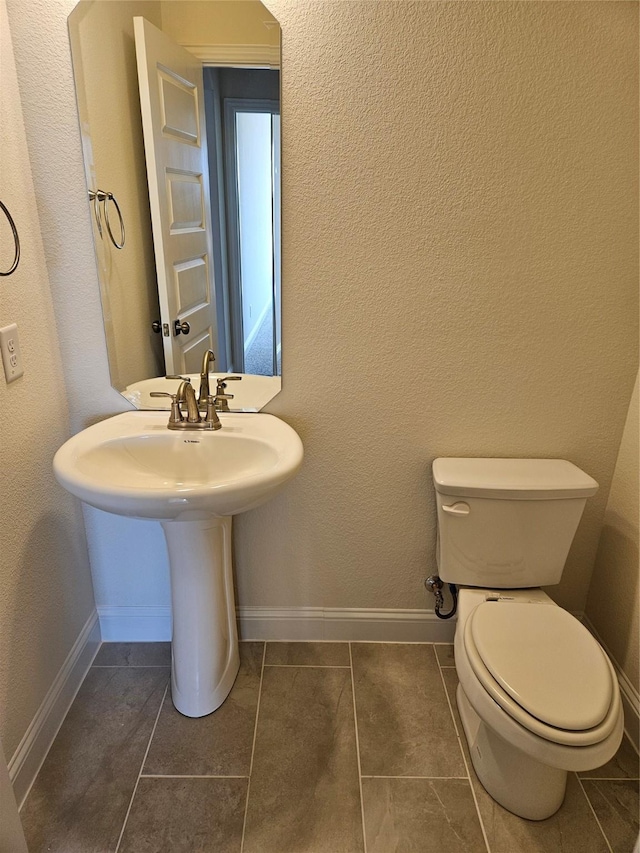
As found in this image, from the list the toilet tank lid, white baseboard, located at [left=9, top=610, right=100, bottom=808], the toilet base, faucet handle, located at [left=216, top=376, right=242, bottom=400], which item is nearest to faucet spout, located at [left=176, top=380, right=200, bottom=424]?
faucet handle, located at [left=216, top=376, right=242, bottom=400]

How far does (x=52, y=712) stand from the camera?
62.0 inches

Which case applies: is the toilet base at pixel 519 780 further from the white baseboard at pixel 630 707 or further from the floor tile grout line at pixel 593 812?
the white baseboard at pixel 630 707

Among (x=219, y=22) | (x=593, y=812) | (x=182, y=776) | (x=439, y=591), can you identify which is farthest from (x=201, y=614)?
(x=219, y=22)

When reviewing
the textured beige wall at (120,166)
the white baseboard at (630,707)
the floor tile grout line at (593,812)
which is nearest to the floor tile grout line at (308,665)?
the floor tile grout line at (593,812)

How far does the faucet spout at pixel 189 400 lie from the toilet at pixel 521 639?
2.26ft

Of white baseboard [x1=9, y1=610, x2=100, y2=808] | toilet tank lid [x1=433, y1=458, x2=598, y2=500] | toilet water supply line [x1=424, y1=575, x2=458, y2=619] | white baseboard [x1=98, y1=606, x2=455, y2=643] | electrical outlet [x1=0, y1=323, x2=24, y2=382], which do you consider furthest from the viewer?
white baseboard [x1=98, y1=606, x2=455, y2=643]

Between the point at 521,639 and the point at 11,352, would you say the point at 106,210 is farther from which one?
the point at 521,639

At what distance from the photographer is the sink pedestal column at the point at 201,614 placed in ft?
4.92

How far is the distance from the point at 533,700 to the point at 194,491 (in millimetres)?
857

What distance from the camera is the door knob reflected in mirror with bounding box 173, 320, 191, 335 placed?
1579 mm

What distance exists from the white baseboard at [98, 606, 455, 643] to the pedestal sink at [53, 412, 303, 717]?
19cm

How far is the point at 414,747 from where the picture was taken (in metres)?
1.57

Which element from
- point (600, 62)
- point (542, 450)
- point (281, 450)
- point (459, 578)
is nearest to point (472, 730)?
point (459, 578)

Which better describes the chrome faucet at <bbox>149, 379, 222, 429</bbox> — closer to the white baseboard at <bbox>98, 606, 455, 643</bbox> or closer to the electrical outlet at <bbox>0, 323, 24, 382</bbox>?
the electrical outlet at <bbox>0, 323, 24, 382</bbox>
